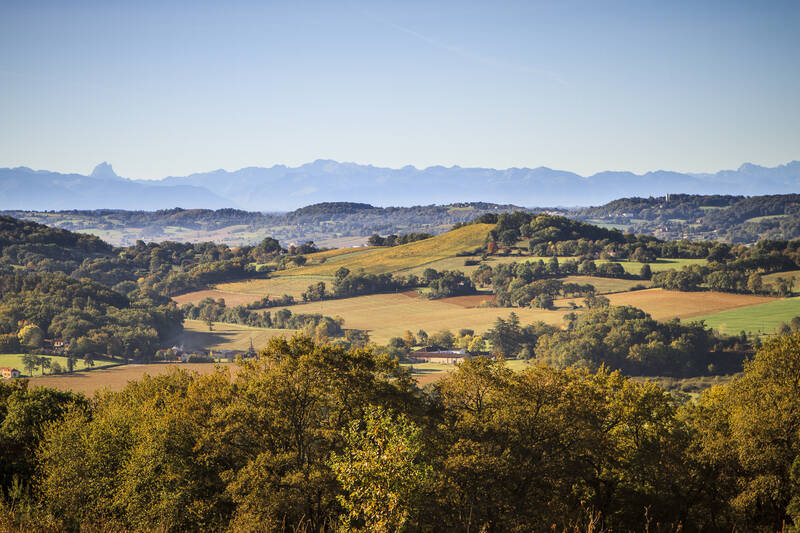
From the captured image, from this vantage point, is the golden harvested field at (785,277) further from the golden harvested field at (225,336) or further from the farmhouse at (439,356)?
the golden harvested field at (225,336)

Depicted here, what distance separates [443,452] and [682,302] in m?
99.8

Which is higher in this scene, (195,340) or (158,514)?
(158,514)

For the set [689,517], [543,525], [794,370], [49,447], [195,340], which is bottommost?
[195,340]

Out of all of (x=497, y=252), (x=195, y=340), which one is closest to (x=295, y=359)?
(x=195, y=340)

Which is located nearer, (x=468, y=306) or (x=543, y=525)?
(x=543, y=525)

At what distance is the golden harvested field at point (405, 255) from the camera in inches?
6447

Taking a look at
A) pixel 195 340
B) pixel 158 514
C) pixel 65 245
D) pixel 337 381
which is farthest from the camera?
pixel 65 245

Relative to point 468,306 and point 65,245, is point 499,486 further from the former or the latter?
point 65,245

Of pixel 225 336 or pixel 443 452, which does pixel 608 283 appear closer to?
pixel 225 336

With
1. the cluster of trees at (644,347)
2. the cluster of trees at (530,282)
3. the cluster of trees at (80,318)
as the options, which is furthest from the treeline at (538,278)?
the cluster of trees at (80,318)

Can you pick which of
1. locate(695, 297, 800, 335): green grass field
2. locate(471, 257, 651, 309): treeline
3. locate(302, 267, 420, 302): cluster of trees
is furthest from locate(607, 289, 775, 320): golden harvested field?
locate(302, 267, 420, 302): cluster of trees

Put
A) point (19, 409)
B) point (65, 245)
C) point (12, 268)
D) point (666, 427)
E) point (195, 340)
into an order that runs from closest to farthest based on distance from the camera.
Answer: point (666, 427) < point (19, 409) < point (195, 340) < point (12, 268) < point (65, 245)

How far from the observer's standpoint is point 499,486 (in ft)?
76.6

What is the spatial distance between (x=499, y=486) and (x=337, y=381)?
24.3ft
